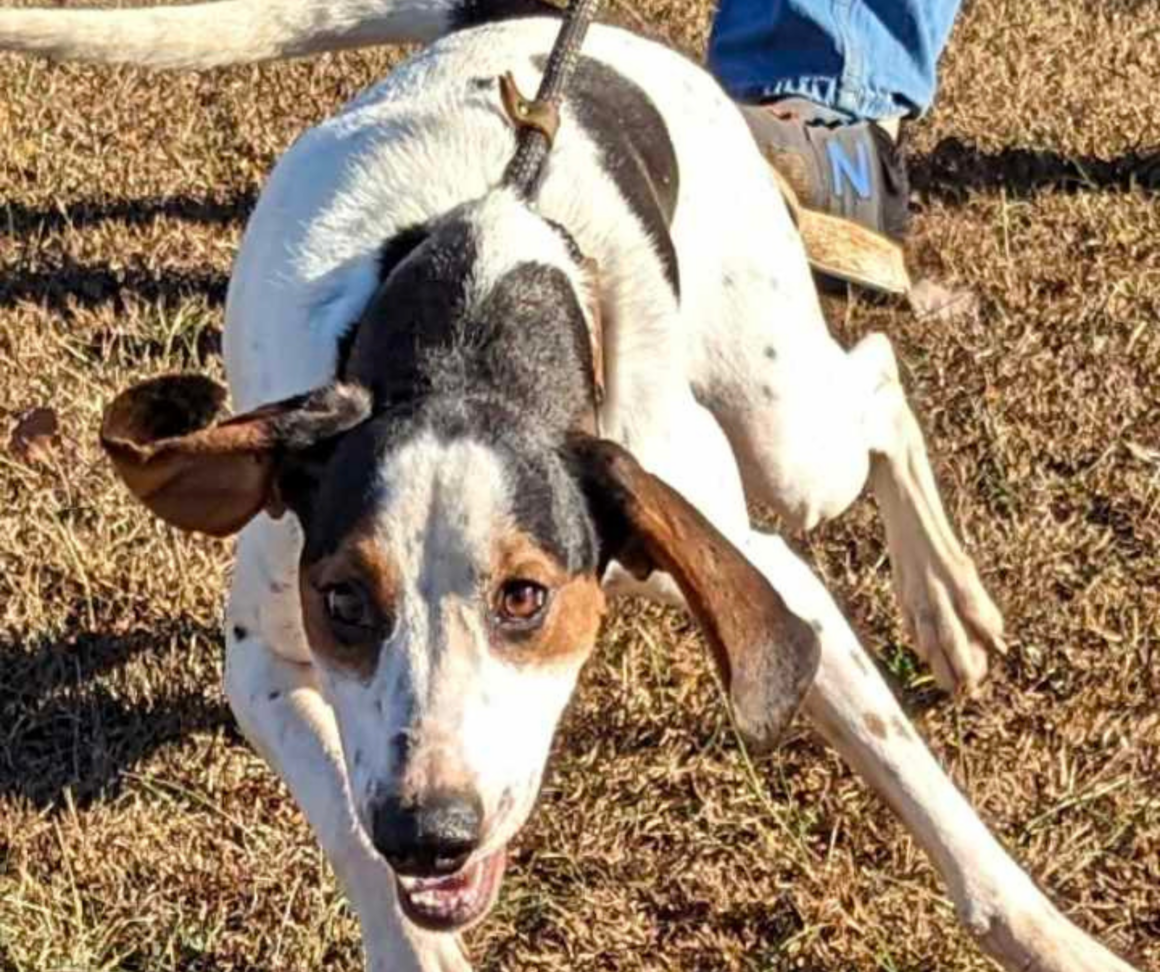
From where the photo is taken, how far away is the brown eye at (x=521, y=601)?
2.89 m

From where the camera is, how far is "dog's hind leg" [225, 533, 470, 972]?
10.7 ft

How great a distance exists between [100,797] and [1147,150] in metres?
3.08

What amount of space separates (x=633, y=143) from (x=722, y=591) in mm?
1055

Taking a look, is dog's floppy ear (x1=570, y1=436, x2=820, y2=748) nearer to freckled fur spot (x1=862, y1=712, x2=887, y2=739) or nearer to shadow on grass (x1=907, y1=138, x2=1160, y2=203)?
freckled fur spot (x1=862, y1=712, x2=887, y2=739)

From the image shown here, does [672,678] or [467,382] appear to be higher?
[467,382]

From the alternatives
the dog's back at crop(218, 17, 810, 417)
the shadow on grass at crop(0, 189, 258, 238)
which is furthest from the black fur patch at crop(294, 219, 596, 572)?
the shadow on grass at crop(0, 189, 258, 238)

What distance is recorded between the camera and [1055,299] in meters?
5.34

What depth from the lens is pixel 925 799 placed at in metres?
3.62

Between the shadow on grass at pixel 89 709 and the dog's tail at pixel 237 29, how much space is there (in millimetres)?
975

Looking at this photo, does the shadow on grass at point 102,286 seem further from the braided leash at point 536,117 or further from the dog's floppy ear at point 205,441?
the dog's floppy ear at point 205,441

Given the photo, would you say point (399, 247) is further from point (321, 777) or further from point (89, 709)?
point (89, 709)

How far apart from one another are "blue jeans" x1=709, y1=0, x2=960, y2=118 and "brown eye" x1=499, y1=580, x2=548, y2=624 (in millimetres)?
2605

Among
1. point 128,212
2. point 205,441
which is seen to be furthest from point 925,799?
point 128,212

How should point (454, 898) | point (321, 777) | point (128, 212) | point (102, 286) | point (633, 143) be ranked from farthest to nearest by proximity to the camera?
point (128, 212)
point (102, 286)
point (633, 143)
point (321, 777)
point (454, 898)
